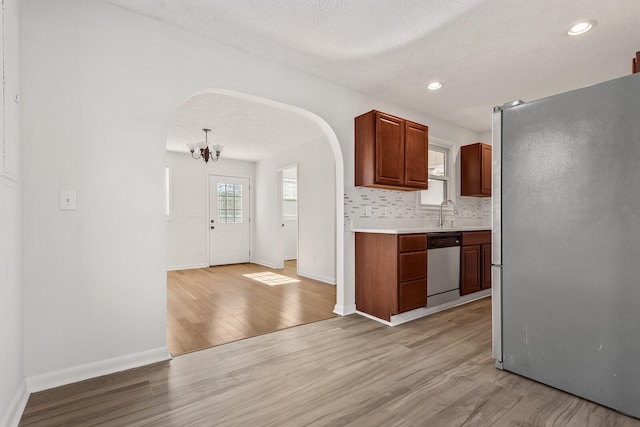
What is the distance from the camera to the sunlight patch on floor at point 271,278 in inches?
199

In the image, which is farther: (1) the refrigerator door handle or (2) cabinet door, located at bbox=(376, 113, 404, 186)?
(2) cabinet door, located at bbox=(376, 113, 404, 186)

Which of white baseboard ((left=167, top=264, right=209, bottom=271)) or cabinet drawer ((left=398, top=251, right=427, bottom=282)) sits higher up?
cabinet drawer ((left=398, top=251, right=427, bottom=282))


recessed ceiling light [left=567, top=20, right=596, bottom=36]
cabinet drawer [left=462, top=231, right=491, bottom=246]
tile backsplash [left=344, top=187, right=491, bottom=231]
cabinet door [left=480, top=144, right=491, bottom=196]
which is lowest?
cabinet drawer [left=462, top=231, right=491, bottom=246]

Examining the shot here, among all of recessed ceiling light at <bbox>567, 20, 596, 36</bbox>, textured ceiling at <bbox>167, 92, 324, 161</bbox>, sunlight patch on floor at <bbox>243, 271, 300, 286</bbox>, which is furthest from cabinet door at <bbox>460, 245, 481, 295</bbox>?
textured ceiling at <bbox>167, 92, 324, 161</bbox>

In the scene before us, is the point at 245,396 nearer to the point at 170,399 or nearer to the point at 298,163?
the point at 170,399

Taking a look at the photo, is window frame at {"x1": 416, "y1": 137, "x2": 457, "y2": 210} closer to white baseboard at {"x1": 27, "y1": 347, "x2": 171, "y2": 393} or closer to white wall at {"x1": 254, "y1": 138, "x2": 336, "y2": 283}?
white wall at {"x1": 254, "y1": 138, "x2": 336, "y2": 283}

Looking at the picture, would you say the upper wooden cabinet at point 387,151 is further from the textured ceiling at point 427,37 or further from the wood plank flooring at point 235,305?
the wood plank flooring at point 235,305

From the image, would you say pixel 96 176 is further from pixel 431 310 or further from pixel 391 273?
pixel 431 310

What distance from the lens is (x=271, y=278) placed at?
213 inches

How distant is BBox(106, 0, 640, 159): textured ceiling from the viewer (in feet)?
6.95

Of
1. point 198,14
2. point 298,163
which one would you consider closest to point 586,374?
point 198,14

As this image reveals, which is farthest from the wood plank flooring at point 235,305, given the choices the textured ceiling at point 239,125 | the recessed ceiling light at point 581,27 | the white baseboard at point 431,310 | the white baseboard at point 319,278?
the recessed ceiling light at point 581,27

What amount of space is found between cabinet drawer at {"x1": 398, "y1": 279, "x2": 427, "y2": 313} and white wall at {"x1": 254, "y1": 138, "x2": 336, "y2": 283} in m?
1.96

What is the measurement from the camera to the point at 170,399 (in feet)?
5.89
